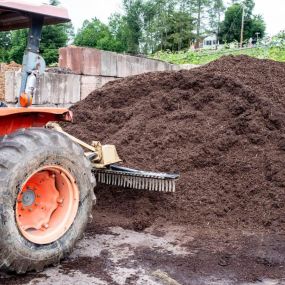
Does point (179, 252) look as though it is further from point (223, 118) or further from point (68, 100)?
point (68, 100)

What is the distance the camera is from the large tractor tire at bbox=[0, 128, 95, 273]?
3348mm

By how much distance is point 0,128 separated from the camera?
3732 mm

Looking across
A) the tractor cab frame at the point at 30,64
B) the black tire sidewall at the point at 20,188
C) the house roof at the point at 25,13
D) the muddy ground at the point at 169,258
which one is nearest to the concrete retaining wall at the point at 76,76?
the house roof at the point at 25,13

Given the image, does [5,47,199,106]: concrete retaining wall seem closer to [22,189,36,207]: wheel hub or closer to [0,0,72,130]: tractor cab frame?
[0,0,72,130]: tractor cab frame

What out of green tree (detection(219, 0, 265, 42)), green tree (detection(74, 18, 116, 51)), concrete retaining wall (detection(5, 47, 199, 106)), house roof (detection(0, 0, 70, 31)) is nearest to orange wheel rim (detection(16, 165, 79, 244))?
house roof (detection(0, 0, 70, 31))

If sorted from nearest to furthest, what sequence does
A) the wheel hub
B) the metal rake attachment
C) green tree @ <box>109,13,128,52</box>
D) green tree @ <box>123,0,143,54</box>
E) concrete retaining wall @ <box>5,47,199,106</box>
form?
the wheel hub
the metal rake attachment
concrete retaining wall @ <box>5,47,199,106</box>
green tree @ <box>123,0,143,54</box>
green tree @ <box>109,13,128,52</box>

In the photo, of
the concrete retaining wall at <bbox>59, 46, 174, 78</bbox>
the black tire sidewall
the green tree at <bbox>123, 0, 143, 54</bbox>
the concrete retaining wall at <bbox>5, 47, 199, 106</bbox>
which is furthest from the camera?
the green tree at <bbox>123, 0, 143, 54</bbox>

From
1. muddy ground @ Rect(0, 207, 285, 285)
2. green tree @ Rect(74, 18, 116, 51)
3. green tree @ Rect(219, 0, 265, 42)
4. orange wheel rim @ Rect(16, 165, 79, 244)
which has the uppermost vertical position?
green tree @ Rect(219, 0, 265, 42)

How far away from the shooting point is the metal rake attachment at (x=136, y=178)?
4668 millimetres

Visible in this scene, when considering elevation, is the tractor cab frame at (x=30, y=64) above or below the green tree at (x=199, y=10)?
below

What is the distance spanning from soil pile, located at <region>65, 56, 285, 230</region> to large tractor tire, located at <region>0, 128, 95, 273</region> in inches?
40.3

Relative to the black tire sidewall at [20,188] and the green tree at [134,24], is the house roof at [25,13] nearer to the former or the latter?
the black tire sidewall at [20,188]

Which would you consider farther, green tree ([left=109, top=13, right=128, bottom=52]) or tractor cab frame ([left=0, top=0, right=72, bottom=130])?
green tree ([left=109, top=13, right=128, bottom=52])

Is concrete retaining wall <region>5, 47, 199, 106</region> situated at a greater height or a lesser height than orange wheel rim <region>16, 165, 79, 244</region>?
greater
